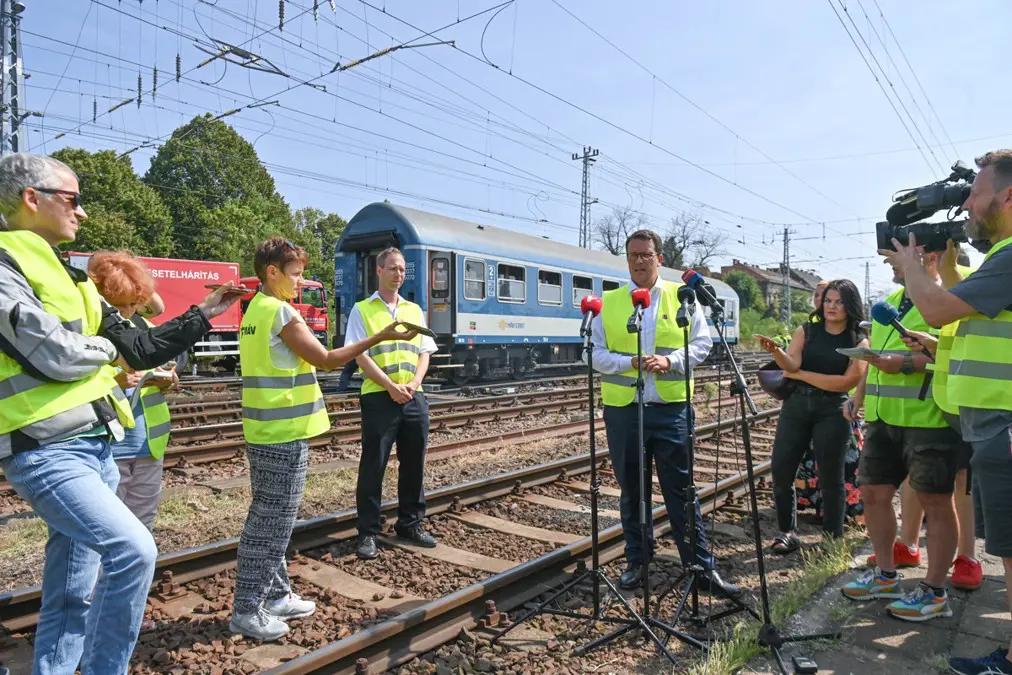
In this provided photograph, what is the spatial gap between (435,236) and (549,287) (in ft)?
14.6

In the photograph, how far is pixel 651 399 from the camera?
165 inches

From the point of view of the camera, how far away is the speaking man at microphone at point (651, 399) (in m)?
4.16

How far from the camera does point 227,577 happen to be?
13.8 ft

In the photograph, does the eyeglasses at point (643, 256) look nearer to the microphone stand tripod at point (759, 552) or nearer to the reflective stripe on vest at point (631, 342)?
the reflective stripe on vest at point (631, 342)

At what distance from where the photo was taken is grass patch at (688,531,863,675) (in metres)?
3.16

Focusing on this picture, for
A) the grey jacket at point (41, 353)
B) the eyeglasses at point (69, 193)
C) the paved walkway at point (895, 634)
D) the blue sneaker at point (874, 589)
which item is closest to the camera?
the grey jacket at point (41, 353)

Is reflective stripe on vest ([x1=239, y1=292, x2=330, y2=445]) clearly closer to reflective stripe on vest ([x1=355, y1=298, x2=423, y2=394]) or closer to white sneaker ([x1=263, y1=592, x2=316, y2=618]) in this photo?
white sneaker ([x1=263, y1=592, x2=316, y2=618])

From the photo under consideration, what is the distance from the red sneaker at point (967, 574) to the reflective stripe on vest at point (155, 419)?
16.0 feet

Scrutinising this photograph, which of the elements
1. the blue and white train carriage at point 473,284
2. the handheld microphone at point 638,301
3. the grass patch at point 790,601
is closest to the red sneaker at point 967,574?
the grass patch at point 790,601

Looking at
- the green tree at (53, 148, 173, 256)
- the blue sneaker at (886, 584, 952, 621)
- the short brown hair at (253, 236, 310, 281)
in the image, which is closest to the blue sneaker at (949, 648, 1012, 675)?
the blue sneaker at (886, 584, 952, 621)

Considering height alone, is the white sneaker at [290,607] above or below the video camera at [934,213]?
below

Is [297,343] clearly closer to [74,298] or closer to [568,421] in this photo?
[74,298]

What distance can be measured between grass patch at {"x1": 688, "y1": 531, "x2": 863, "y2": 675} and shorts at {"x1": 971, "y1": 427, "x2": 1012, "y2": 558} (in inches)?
46.6

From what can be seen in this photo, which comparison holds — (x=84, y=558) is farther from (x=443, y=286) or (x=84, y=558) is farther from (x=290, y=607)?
(x=443, y=286)
